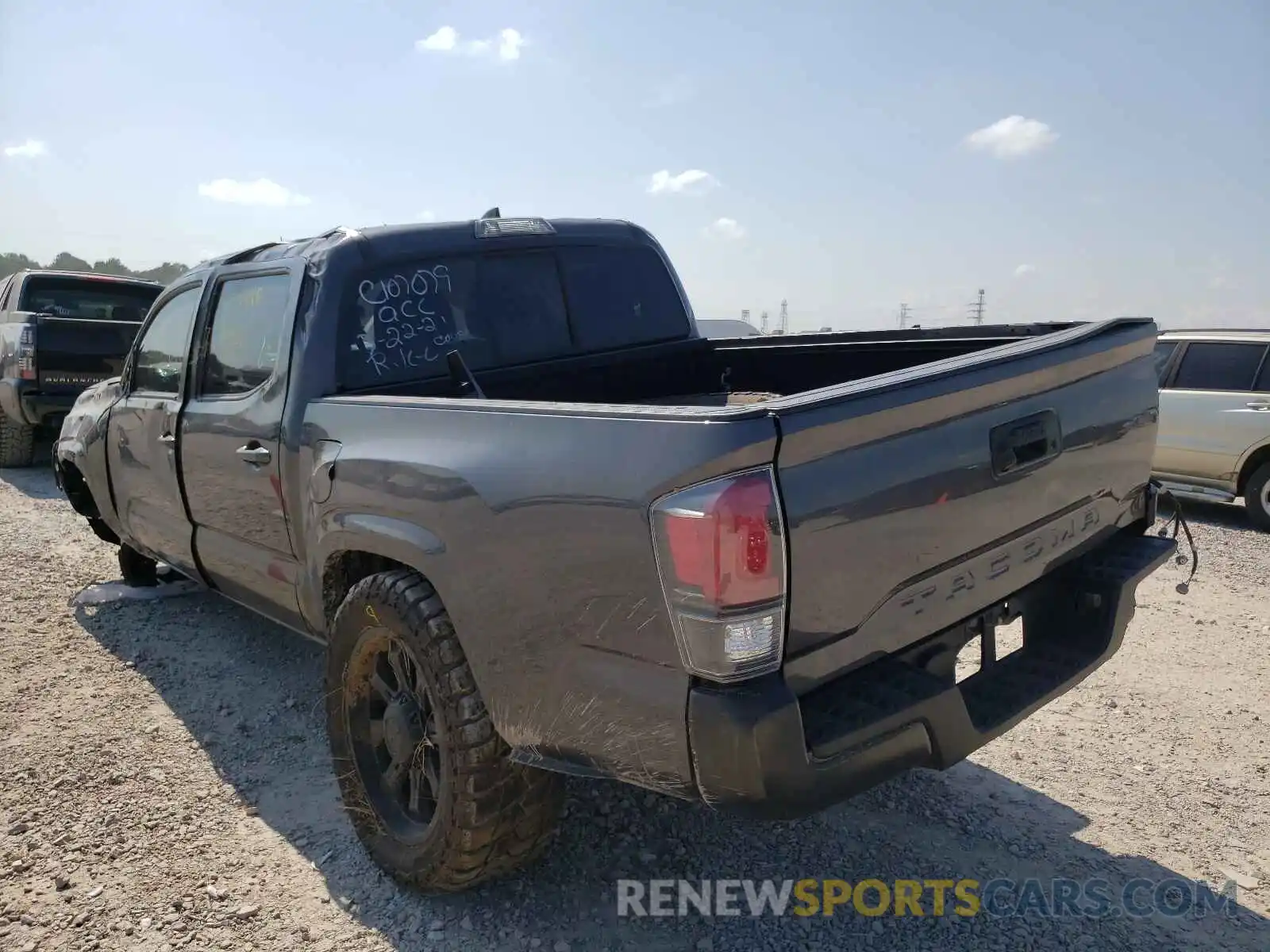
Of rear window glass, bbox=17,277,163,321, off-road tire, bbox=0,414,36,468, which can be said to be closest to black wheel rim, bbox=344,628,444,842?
off-road tire, bbox=0,414,36,468

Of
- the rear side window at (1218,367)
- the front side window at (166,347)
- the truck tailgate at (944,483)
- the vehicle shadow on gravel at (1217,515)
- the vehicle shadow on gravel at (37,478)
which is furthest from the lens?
the vehicle shadow on gravel at (37,478)

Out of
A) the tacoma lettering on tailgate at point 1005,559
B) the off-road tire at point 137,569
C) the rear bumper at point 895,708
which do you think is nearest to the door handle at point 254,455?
the rear bumper at point 895,708

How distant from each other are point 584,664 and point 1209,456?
7.97 metres

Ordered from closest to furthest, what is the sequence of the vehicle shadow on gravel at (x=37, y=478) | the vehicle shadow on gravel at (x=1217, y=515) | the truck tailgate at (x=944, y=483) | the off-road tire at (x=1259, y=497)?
the truck tailgate at (x=944, y=483)
the off-road tire at (x=1259, y=497)
the vehicle shadow on gravel at (x=1217, y=515)
the vehicle shadow on gravel at (x=37, y=478)

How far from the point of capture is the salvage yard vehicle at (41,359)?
910 centimetres

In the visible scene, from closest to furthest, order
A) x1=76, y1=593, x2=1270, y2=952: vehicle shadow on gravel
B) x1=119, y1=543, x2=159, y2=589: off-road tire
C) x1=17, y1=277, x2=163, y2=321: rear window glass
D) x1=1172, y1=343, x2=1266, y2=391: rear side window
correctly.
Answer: x1=76, y1=593, x2=1270, y2=952: vehicle shadow on gravel → x1=119, y1=543, x2=159, y2=589: off-road tire → x1=1172, y1=343, x2=1266, y2=391: rear side window → x1=17, y1=277, x2=163, y2=321: rear window glass

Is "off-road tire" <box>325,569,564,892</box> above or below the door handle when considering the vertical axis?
below

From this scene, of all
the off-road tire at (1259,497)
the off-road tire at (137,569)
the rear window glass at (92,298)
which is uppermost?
the rear window glass at (92,298)

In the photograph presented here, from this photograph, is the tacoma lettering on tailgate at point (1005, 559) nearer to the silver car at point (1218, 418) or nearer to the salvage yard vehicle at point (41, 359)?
the silver car at point (1218, 418)

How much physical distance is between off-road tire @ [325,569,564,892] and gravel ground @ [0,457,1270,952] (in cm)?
18

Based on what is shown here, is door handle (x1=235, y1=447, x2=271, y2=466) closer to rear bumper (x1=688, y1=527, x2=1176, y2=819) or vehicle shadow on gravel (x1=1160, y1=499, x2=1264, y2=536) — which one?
rear bumper (x1=688, y1=527, x2=1176, y2=819)

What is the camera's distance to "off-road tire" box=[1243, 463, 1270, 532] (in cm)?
781

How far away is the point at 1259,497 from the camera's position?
7.87 meters

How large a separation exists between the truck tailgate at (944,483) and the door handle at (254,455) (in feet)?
7.01
